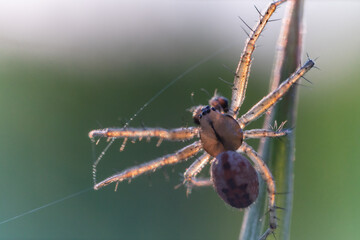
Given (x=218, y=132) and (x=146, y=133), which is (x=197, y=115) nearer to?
(x=218, y=132)

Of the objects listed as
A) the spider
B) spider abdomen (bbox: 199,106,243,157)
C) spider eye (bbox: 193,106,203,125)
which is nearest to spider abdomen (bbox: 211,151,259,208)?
the spider

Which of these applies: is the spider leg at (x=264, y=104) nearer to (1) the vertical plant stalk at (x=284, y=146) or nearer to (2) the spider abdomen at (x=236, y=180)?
(1) the vertical plant stalk at (x=284, y=146)

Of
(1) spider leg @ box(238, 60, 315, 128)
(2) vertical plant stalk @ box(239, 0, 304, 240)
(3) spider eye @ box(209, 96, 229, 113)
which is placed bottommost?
(2) vertical plant stalk @ box(239, 0, 304, 240)

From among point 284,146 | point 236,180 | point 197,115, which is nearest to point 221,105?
point 197,115

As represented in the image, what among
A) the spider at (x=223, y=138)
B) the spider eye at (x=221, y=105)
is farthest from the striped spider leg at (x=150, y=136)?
the spider eye at (x=221, y=105)

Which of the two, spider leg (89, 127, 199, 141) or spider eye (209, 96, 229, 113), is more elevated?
spider eye (209, 96, 229, 113)

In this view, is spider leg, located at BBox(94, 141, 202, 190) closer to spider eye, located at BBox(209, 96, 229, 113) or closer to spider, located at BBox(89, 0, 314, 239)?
spider, located at BBox(89, 0, 314, 239)
